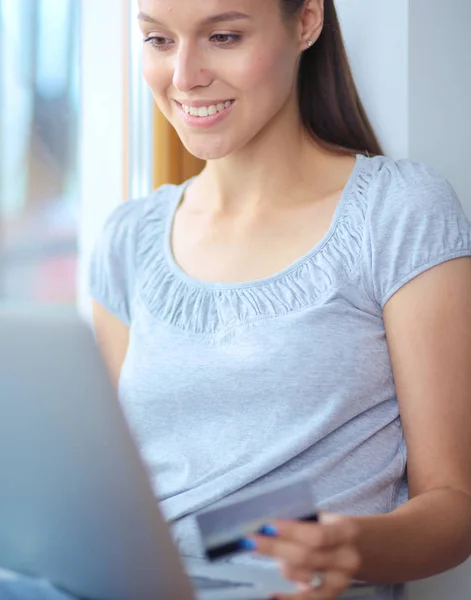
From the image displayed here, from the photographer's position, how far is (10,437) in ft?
2.15

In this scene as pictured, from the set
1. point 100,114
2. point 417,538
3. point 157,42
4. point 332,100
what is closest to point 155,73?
point 157,42

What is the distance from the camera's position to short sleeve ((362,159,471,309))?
120 centimetres

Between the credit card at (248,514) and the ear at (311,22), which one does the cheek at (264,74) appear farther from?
the credit card at (248,514)

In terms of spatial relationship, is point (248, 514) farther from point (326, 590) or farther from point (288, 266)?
point (288, 266)

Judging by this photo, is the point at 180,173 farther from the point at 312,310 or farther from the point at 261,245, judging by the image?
the point at 312,310

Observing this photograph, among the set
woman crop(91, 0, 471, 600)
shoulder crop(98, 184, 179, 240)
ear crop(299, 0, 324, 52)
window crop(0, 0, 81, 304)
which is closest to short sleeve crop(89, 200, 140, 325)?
shoulder crop(98, 184, 179, 240)

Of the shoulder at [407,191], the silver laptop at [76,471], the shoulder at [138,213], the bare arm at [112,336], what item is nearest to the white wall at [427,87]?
the shoulder at [407,191]

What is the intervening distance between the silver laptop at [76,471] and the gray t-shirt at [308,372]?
19.7 inches

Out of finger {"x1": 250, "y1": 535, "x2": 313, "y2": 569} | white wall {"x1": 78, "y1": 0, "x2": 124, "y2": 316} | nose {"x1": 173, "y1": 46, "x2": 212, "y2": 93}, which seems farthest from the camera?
white wall {"x1": 78, "y1": 0, "x2": 124, "y2": 316}

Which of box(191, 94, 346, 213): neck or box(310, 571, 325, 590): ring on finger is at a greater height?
box(191, 94, 346, 213): neck

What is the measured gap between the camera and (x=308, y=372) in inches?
47.4

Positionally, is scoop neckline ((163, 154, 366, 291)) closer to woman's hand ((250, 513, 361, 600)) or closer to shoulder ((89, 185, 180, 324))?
shoulder ((89, 185, 180, 324))

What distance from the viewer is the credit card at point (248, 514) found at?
67 cm

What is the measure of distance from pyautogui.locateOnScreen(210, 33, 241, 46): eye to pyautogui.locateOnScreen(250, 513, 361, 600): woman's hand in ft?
2.36
